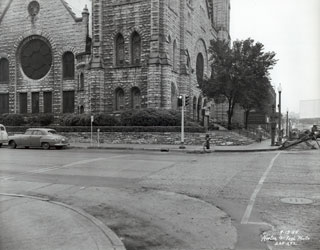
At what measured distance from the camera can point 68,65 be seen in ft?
135

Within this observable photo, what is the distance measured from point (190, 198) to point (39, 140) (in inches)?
740

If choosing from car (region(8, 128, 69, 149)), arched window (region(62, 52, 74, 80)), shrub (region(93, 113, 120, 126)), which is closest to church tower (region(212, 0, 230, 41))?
arched window (region(62, 52, 74, 80))

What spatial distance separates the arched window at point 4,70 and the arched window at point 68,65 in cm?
764

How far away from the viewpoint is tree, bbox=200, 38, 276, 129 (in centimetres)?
Result: 3366

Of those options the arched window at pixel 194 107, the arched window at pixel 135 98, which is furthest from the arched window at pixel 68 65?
the arched window at pixel 194 107

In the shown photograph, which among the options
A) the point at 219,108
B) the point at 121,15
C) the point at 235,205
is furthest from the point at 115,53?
the point at 235,205

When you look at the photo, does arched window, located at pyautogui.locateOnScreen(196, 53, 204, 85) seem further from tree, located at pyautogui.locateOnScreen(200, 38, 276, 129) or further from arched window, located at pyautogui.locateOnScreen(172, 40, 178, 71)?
tree, located at pyautogui.locateOnScreen(200, 38, 276, 129)

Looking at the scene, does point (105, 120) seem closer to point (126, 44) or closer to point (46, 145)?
point (46, 145)

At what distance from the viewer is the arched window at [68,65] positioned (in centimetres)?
4088

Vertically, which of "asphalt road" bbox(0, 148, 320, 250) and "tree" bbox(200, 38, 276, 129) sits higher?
"tree" bbox(200, 38, 276, 129)

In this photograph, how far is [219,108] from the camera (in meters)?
52.6

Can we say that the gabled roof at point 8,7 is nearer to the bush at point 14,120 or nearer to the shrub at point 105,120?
the bush at point 14,120

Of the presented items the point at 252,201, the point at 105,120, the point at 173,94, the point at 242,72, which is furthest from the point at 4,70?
the point at 252,201

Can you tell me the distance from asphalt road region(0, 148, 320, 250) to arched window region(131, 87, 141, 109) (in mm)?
20852
